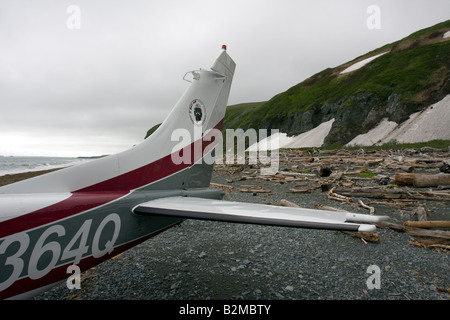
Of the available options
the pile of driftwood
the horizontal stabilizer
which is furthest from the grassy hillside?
the horizontal stabilizer

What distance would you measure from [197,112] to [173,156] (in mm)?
1074

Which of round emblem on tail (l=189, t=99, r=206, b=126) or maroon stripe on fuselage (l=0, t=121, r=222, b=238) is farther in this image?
round emblem on tail (l=189, t=99, r=206, b=126)

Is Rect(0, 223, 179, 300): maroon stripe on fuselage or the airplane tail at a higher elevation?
the airplane tail

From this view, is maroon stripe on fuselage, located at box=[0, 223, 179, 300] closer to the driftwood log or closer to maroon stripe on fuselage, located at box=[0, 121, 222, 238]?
maroon stripe on fuselage, located at box=[0, 121, 222, 238]

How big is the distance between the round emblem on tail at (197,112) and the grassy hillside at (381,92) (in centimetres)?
4551

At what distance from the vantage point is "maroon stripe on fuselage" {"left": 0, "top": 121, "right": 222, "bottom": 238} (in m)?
2.55

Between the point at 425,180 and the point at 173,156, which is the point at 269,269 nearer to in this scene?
the point at 173,156

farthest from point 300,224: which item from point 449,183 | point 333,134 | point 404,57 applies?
point 404,57

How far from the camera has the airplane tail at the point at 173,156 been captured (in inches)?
128

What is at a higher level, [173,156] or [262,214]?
[173,156]

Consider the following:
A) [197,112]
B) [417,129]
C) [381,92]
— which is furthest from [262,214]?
[381,92]

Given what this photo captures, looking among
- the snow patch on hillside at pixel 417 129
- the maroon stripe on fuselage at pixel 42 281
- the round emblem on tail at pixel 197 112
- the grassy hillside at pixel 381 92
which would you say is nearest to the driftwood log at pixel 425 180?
the round emblem on tail at pixel 197 112

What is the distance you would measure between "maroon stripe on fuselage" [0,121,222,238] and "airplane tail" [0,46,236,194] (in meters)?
0.01

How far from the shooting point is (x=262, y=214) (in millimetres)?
2934
